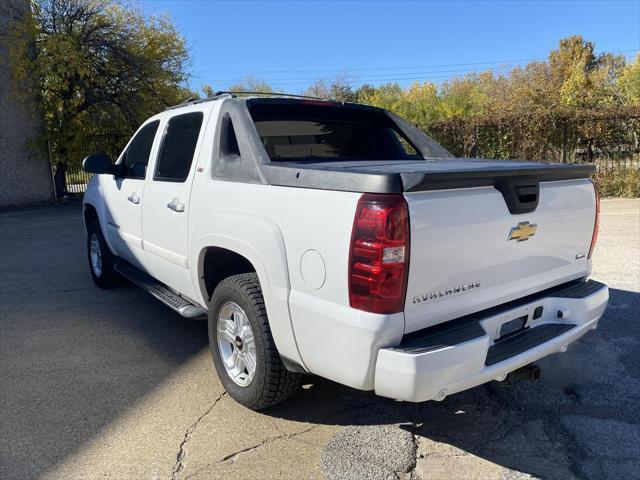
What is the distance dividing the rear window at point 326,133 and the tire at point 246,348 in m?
1.19

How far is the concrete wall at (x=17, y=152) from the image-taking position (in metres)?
14.9

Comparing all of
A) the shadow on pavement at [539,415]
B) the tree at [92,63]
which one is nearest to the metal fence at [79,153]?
the tree at [92,63]

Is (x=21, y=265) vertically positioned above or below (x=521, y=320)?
below

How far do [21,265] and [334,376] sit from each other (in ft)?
22.4

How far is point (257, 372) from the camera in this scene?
2.98 metres

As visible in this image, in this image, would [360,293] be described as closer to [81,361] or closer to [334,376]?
[334,376]

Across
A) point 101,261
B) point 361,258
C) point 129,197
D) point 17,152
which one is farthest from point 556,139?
point 17,152

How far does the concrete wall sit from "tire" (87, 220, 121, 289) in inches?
446

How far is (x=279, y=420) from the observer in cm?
315

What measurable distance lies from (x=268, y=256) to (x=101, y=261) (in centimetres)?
384

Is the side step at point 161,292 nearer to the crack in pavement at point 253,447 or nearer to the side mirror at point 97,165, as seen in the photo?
the side mirror at point 97,165

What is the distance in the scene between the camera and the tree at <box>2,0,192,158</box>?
47.0 ft

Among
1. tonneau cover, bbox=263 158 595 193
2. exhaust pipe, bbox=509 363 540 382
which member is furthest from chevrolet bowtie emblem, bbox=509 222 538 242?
exhaust pipe, bbox=509 363 540 382

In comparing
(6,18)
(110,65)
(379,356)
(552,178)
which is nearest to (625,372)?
(552,178)
